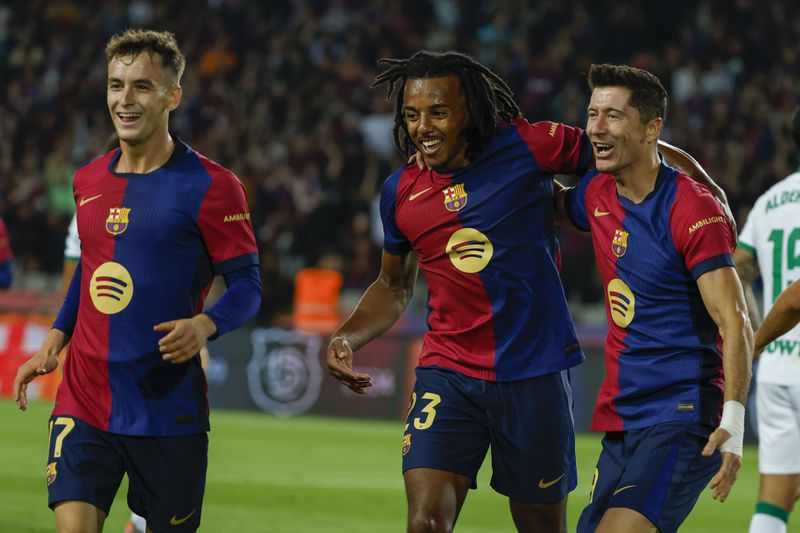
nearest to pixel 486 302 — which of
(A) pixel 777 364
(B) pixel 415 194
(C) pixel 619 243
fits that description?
(B) pixel 415 194

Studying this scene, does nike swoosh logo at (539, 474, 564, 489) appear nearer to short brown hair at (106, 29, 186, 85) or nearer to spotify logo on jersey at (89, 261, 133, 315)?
spotify logo on jersey at (89, 261, 133, 315)

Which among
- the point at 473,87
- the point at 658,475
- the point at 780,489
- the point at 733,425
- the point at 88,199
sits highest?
the point at 473,87

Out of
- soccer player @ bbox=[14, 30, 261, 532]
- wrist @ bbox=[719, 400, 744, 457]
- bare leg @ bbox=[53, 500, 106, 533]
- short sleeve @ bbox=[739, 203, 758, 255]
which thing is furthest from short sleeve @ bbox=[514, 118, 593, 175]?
bare leg @ bbox=[53, 500, 106, 533]

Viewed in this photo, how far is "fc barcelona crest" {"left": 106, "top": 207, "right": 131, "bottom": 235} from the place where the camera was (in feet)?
17.2

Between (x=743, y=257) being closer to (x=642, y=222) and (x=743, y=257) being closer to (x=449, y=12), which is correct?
(x=642, y=222)

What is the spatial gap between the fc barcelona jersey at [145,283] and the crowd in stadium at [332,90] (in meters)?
10.9

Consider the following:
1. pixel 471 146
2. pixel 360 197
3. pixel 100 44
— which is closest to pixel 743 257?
pixel 471 146

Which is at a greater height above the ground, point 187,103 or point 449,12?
point 449,12

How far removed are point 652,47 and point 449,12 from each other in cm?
328

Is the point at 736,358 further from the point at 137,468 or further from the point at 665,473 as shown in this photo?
the point at 137,468

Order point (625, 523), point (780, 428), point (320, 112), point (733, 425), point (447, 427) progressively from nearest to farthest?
point (733, 425)
point (625, 523)
point (447, 427)
point (780, 428)
point (320, 112)

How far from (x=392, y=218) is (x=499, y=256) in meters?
0.55

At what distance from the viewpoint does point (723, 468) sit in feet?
14.9

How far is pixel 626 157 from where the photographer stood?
17.2 feet
